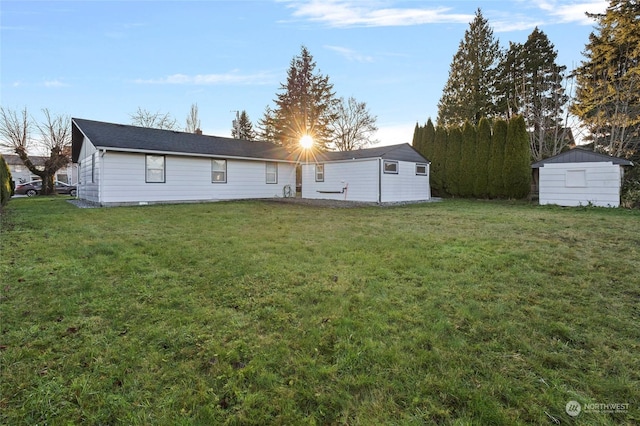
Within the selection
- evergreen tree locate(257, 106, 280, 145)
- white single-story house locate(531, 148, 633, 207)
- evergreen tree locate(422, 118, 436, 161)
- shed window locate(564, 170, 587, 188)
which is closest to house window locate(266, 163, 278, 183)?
evergreen tree locate(422, 118, 436, 161)

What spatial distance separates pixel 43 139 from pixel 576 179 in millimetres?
35628

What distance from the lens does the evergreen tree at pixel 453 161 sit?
18.8 metres

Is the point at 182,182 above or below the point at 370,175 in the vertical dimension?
below

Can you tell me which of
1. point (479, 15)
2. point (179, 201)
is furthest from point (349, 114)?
point (179, 201)

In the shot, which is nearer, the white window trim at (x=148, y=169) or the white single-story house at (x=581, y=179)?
the white single-story house at (x=581, y=179)

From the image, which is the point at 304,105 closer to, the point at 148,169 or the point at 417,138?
the point at 417,138

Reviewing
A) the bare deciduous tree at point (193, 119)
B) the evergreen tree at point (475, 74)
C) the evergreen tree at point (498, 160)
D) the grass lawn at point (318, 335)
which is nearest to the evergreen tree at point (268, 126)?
the bare deciduous tree at point (193, 119)


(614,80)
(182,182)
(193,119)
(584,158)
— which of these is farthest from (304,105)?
(584,158)

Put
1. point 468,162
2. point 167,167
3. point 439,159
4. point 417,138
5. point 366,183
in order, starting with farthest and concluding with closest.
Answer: point 417,138, point 439,159, point 468,162, point 366,183, point 167,167

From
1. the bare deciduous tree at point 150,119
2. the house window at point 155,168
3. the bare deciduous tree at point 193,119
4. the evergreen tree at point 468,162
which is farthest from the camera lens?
the bare deciduous tree at point 193,119

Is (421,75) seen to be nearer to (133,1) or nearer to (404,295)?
(133,1)

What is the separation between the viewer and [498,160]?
56.1 ft

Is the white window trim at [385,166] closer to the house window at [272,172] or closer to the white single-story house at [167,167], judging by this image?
the white single-story house at [167,167]

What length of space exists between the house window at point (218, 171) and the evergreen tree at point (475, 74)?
21.5m
